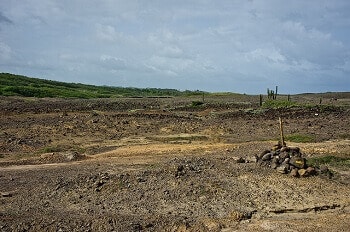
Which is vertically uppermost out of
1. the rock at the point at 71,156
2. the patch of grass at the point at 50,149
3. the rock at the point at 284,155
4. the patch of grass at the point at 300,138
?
the rock at the point at 284,155

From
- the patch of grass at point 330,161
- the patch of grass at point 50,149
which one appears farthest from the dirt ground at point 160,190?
the patch of grass at point 330,161

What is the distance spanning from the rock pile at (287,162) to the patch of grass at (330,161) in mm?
1706

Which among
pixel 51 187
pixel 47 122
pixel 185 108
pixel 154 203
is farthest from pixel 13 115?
pixel 154 203

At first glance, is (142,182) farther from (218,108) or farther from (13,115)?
(218,108)

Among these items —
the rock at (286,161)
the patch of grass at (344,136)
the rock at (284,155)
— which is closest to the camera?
the rock at (286,161)

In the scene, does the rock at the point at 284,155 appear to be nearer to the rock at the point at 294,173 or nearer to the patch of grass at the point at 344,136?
the rock at the point at 294,173

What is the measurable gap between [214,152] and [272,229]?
31.9 feet

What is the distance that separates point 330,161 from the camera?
1797 cm

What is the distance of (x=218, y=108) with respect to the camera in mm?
48812

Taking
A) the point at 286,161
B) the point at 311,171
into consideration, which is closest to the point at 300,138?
the point at 286,161

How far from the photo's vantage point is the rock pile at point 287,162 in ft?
50.1

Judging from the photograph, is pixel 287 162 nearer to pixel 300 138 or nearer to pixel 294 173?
pixel 294 173

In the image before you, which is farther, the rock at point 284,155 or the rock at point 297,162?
the rock at point 284,155

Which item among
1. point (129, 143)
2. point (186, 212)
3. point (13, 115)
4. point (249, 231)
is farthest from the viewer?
point (13, 115)
